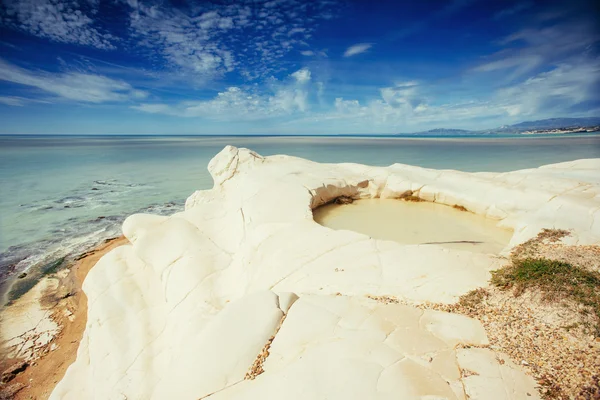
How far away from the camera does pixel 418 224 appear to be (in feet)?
28.2

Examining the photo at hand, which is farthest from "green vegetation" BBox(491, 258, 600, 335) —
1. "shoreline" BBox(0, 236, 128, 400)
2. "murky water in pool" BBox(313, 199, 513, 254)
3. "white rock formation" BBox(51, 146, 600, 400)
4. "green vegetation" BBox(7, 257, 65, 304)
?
"green vegetation" BBox(7, 257, 65, 304)

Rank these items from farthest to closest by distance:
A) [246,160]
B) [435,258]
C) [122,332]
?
[246,160] < [122,332] < [435,258]

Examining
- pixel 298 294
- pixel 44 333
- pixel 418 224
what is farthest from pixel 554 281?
pixel 44 333

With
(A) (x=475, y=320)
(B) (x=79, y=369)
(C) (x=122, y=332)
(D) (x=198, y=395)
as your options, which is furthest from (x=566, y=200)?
(B) (x=79, y=369)

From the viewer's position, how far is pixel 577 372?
280 centimetres

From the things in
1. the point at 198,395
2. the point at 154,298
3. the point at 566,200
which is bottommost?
the point at 154,298

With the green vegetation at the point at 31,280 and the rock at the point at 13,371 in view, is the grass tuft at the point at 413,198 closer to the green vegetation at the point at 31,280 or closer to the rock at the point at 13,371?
the rock at the point at 13,371

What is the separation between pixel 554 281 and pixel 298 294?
12.4 ft

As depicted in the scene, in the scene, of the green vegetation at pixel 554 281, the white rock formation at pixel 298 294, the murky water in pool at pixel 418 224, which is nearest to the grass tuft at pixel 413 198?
the white rock formation at pixel 298 294

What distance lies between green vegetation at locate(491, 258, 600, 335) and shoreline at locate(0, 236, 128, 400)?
8478mm

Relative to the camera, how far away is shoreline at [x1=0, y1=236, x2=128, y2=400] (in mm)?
5743

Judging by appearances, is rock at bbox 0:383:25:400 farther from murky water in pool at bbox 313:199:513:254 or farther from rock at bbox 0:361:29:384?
murky water in pool at bbox 313:199:513:254

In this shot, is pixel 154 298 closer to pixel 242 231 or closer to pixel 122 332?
pixel 122 332

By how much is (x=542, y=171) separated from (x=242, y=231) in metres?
10.7
